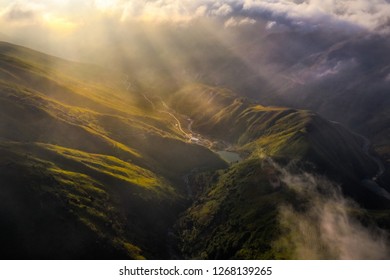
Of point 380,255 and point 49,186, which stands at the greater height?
point 49,186

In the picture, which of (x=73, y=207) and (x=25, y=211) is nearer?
(x=25, y=211)

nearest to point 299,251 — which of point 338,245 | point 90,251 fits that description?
point 338,245

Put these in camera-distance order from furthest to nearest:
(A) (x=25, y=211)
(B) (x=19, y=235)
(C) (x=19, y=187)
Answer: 1. (C) (x=19, y=187)
2. (A) (x=25, y=211)
3. (B) (x=19, y=235)
